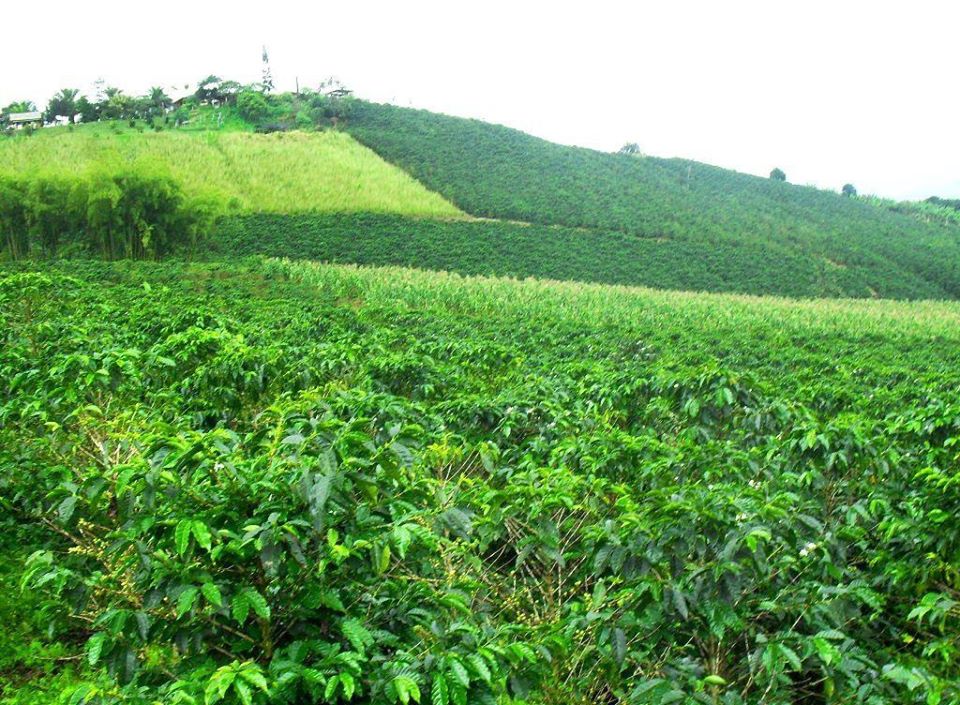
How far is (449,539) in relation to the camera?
4570 mm

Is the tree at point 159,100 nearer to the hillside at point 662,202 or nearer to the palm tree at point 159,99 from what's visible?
the palm tree at point 159,99

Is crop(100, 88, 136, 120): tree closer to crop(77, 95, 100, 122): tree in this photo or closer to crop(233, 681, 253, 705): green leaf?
crop(77, 95, 100, 122): tree

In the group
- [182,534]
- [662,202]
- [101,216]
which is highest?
[662,202]

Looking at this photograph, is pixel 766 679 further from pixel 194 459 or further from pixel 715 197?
pixel 715 197

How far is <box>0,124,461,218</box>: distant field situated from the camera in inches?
1809

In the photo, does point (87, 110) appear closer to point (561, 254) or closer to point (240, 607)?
point (561, 254)

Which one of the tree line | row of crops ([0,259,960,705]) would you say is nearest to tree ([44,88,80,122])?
the tree line

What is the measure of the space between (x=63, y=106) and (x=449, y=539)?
2786 inches

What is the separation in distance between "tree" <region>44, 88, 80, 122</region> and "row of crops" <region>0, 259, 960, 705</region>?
212ft

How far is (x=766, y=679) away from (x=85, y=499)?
3.23 m

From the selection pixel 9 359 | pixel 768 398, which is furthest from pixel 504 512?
pixel 9 359

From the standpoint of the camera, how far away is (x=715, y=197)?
65875 millimetres

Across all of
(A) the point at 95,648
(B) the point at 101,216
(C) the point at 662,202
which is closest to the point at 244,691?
(A) the point at 95,648

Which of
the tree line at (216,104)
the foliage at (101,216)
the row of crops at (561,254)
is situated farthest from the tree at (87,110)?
the foliage at (101,216)
